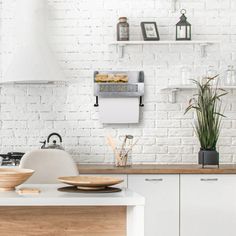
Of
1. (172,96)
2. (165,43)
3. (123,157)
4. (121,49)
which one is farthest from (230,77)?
(123,157)

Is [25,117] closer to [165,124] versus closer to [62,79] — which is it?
[62,79]

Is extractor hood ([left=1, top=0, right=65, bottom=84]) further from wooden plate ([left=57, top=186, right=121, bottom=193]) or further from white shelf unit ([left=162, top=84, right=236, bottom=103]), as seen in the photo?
wooden plate ([left=57, top=186, right=121, bottom=193])

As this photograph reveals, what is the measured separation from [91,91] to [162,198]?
124cm

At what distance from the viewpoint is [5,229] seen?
2793 millimetres

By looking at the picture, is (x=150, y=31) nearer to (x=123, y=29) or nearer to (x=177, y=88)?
(x=123, y=29)

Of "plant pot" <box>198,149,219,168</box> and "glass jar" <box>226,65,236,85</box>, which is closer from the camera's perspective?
"plant pot" <box>198,149,219,168</box>

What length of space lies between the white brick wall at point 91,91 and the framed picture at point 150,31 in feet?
0.43

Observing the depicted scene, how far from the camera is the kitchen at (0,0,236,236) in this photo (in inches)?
211

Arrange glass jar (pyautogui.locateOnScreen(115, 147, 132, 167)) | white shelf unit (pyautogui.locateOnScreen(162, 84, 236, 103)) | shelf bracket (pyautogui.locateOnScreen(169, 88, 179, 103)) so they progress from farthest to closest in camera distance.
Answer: shelf bracket (pyautogui.locateOnScreen(169, 88, 179, 103))
white shelf unit (pyautogui.locateOnScreen(162, 84, 236, 103))
glass jar (pyautogui.locateOnScreen(115, 147, 132, 167))

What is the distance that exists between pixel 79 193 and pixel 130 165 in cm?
222

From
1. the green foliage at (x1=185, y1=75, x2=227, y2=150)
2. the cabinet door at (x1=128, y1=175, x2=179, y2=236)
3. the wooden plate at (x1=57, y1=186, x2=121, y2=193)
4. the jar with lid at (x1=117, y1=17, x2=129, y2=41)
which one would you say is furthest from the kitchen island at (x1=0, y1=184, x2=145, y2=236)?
the jar with lid at (x1=117, y1=17, x2=129, y2=41)

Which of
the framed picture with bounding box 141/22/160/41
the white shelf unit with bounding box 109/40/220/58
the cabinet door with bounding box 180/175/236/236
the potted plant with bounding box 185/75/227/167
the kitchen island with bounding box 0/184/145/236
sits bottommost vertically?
the cabinet door with bounding box 180/175/236/236

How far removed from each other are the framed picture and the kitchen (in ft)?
0.40

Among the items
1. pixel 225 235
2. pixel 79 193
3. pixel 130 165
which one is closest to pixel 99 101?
pixel 130 165
